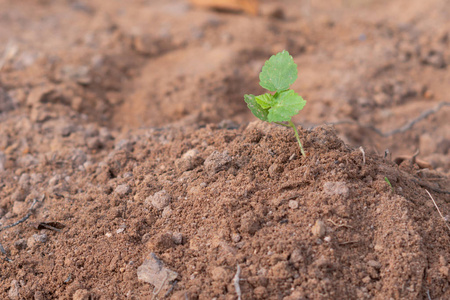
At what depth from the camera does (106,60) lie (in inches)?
165

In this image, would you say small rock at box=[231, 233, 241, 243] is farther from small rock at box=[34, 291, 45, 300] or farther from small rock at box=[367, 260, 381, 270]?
small rock at box=[34, 291, 45, 300]

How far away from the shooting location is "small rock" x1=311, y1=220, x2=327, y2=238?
5.61 feet

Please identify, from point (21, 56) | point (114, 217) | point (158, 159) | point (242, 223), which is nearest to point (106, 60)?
point (21, 56)

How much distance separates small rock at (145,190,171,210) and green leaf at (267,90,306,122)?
62 cm

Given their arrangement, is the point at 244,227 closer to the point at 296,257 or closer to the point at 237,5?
the point at 296,257

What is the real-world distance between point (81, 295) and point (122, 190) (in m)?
0.57

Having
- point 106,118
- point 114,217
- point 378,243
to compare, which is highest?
point 378,243

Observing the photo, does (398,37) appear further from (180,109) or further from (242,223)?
(242,223)

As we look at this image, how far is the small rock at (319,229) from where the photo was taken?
1.71 metres

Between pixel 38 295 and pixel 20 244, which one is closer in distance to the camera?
pixel 38 295

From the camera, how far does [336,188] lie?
1.85 metres

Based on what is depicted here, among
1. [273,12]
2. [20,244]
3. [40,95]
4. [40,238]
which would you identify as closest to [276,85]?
[40,238]

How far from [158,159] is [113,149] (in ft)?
1.58

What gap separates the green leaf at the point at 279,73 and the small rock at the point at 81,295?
1148 millimetres
